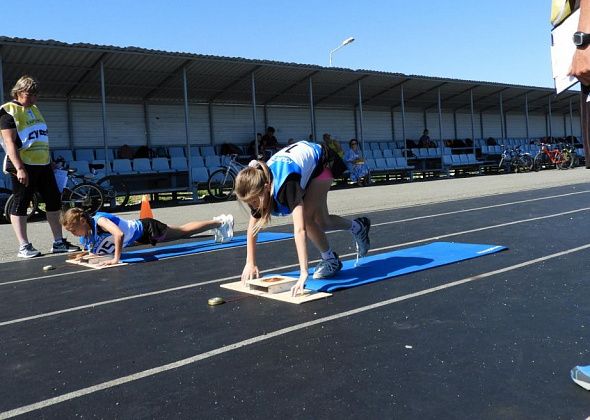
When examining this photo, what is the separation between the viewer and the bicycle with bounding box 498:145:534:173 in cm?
2477

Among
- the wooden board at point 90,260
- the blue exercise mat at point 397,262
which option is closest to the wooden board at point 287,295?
the blue exercise mat at point 397,262

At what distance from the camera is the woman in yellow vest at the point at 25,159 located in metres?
6.61

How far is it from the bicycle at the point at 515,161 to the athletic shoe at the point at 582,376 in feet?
77.3

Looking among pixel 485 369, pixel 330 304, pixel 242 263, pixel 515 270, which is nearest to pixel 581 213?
pixel 515 270

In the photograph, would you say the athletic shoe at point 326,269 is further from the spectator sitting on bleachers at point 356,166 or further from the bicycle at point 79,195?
the spectator sitting on bleachers at point 356,166

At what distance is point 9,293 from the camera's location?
491 cm

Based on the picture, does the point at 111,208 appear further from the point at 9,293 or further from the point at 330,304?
the point at 330,304

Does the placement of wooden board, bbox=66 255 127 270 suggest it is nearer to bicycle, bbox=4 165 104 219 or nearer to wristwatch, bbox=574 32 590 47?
wristwatch, bbox=574 32 590 47

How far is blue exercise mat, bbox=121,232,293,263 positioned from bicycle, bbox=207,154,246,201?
7.13 m

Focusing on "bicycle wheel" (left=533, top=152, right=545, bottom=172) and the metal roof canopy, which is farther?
"bicycle wheel" (left=533, top=152, right=545, bottom=172)

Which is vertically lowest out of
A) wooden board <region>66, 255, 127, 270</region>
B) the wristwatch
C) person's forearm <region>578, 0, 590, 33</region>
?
wooden board <region>66, 255, 127, 270</region>

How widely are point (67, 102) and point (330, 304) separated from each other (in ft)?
50.9

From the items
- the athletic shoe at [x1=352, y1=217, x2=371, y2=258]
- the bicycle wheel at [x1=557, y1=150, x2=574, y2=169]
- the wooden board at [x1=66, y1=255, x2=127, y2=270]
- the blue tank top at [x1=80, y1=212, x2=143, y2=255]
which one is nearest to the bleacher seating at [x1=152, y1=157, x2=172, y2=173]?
the blue tank top at [x1=80, y1=212, x2=143, y2=255]

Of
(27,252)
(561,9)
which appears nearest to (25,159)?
(27,252)
